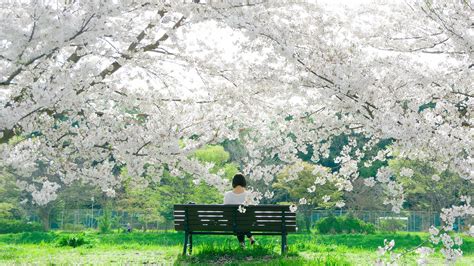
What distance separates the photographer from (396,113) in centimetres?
437

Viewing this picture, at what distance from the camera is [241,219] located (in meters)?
8.45

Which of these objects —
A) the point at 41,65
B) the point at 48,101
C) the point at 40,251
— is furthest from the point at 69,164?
the point at 40,251

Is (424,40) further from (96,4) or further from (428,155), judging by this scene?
(96,4)

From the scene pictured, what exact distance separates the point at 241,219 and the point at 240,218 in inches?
0.8

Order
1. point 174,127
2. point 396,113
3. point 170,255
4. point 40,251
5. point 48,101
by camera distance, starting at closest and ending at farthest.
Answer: point 396,113
point 48,101
point 174,127
point 170,255
point 40,251

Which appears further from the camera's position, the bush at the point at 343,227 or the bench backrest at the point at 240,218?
the bush at the point at 343,227

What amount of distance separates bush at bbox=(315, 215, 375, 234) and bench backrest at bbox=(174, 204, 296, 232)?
16140mm

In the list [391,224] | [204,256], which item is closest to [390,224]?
[391,224]

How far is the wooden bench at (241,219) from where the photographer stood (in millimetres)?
8430

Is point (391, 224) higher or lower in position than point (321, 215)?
lower

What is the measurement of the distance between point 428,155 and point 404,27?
86.7 inches

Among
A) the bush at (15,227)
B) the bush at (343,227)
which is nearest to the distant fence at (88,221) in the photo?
the bush at (15,227)

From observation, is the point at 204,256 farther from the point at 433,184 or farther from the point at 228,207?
the point at 433,184

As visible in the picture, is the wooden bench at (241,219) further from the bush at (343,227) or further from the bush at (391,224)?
the bush at (391,224)
